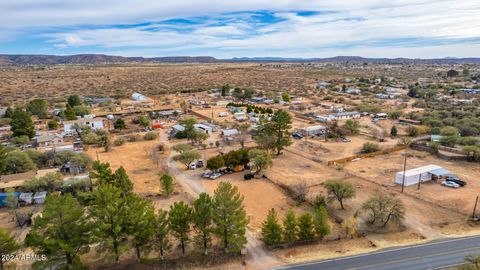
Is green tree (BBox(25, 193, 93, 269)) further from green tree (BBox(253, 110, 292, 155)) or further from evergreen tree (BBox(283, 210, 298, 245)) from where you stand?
green tree (BBox(253, 110, 292, 155))

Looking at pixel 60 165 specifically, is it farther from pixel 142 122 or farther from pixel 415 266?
pixel 415 266

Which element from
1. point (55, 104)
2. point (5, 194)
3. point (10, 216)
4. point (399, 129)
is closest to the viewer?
point (10, 216)

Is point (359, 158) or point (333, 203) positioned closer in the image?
point (333, 203)

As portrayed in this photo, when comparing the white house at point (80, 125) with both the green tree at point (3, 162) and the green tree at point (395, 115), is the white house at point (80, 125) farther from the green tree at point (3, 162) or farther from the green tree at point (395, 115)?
the green tree at point (395, 115)

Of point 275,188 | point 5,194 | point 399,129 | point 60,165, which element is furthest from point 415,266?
point 399,129

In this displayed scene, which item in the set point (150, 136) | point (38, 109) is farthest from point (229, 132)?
point (38, 109)
